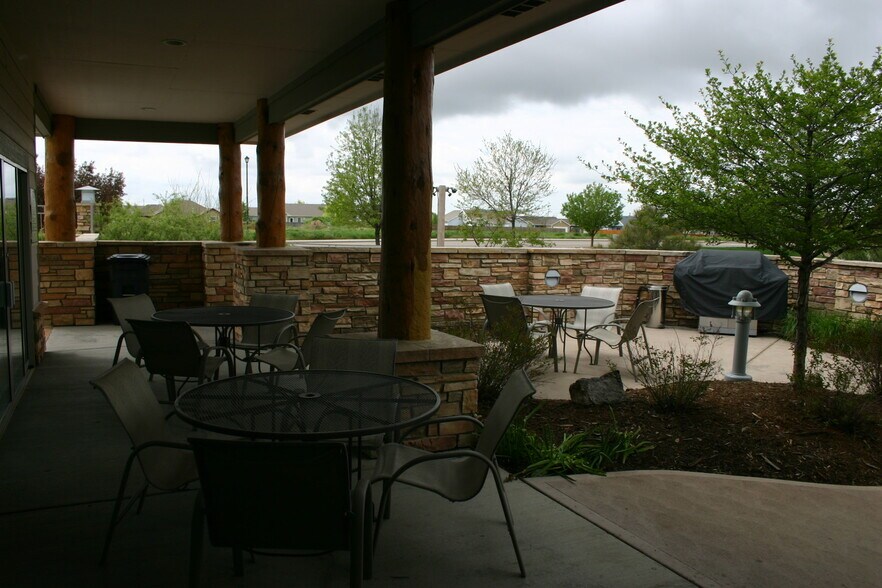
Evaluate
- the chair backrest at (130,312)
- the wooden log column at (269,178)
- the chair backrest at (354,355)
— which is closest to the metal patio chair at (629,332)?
the chair backrest at (354,355)

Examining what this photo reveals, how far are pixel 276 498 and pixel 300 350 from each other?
2.87 metres

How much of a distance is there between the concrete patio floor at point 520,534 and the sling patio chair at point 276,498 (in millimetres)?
600

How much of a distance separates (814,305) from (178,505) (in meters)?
9.25

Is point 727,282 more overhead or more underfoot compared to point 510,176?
more underfoot

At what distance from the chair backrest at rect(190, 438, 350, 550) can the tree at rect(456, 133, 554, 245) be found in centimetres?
2503

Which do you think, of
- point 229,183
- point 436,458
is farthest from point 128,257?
point 436,458

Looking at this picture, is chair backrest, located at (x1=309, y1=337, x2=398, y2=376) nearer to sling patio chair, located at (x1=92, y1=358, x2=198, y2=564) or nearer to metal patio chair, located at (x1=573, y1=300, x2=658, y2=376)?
sling patio chair, located at (x1=92, y1=358, x2=198, y2=564)

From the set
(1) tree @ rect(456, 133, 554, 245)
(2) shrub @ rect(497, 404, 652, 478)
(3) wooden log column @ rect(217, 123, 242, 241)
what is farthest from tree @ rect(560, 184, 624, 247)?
(2) shrub @ rect(497, 404, 652, 478)

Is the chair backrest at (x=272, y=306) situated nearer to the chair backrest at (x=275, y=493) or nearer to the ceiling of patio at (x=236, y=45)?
the ceiling of patio at (x=236, y=45)

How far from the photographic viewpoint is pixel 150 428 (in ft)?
9.22

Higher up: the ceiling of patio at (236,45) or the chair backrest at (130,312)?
the ceiling of patio at (236,45)

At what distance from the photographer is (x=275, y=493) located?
2061 mm

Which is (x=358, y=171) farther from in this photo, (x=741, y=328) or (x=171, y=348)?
(x=171, y=348)

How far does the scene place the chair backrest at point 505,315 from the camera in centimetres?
582
